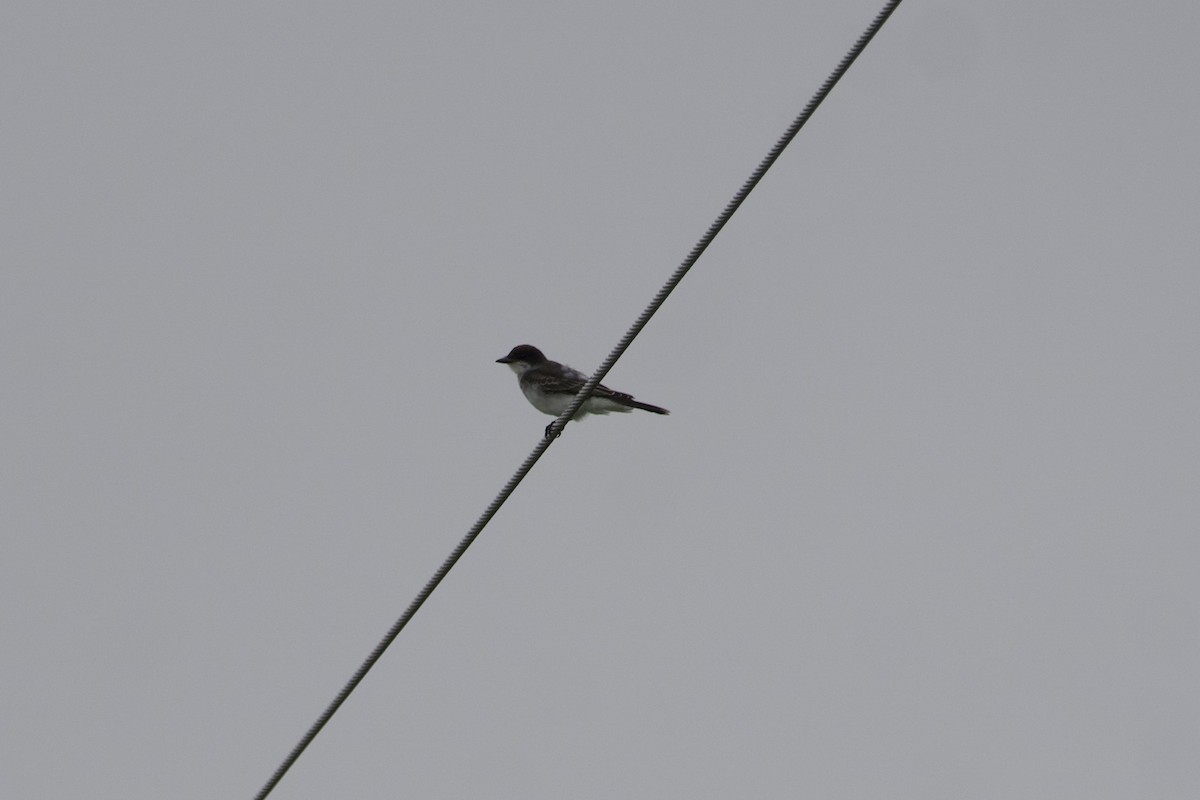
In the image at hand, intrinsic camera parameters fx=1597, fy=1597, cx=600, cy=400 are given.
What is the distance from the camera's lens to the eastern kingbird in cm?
1327

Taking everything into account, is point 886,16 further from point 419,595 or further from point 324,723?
point 324,723

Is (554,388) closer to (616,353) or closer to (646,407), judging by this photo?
(646,407)

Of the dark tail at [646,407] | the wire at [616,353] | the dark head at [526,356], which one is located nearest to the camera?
the wire at [616,353]

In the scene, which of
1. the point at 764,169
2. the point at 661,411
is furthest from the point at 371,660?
the point at 661,411

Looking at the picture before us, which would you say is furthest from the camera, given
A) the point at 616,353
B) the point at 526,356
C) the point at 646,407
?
the point at 526,356

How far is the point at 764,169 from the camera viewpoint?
22.6ft

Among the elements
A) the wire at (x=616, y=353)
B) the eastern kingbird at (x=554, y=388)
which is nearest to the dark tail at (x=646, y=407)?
the eastern kingbird at (x=554, y=388)

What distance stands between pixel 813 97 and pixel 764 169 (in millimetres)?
375

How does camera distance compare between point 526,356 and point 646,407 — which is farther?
point 526,356

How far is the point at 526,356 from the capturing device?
1484cm

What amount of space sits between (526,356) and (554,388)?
37.3 inches

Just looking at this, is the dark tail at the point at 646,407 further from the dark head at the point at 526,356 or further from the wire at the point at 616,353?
the wire at the point at 616,353

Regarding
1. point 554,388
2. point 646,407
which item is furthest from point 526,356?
point 646,407

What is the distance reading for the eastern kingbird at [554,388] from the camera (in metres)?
13.3
